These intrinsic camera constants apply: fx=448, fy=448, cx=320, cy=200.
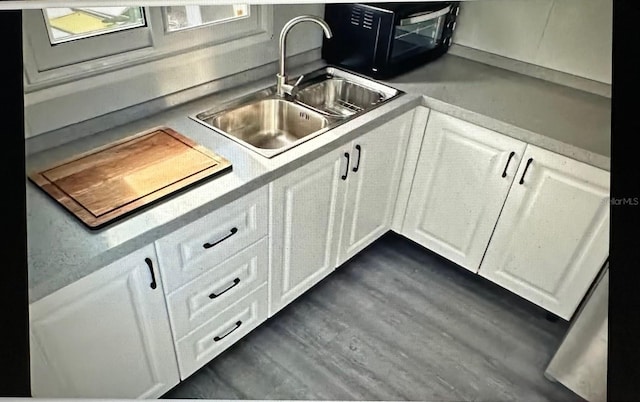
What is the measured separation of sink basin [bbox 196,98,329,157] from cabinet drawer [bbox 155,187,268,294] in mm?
241

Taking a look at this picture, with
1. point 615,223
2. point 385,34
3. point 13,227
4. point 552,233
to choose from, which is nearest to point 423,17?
point 385,34

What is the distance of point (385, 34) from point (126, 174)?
81 cm

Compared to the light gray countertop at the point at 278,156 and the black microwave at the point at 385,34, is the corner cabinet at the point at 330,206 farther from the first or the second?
the black microwave at the point at 385,34

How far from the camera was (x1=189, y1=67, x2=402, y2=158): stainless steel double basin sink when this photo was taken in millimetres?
1170

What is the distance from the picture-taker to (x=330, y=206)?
125cm

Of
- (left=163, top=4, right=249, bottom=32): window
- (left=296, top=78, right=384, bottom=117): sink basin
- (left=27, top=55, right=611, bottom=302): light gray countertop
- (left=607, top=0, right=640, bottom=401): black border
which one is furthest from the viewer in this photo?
(left=296, top=78, right=384, bottom=117): sink basin

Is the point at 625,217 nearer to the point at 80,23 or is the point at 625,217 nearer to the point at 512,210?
Answer: the point at 80,23

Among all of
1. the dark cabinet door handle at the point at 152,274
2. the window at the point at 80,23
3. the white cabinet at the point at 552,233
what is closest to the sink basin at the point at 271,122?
the window at the point at 80,23

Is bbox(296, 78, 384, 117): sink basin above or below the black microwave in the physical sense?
below

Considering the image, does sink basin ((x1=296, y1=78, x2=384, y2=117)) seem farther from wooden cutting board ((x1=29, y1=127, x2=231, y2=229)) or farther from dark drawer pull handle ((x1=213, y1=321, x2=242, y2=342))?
dark drawer pull handle ((x1=213, y1=321, x2=242, y2=342))

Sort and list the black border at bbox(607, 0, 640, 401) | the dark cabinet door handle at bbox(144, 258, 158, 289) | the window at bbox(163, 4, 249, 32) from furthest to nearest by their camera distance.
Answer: the window at bbox(163, 4, 249, 32) → the dark cabinet door handle at bbox(144, 258, 158, 289) → the black border at bbox(607, 0, 640, 401)

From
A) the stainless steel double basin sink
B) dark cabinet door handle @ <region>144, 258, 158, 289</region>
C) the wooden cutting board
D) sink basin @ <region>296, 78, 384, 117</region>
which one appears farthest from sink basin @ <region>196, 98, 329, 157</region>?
dark cabinet door handle @ <region>144, 258, 158, 289</region>

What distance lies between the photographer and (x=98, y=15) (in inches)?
30.7

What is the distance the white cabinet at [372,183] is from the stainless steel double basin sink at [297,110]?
0.09 metres
